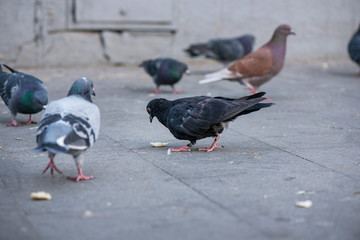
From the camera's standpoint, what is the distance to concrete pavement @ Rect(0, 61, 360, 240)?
370cm

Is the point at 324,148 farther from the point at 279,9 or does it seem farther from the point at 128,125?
the point at 279,9

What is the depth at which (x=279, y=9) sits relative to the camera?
43.0ft

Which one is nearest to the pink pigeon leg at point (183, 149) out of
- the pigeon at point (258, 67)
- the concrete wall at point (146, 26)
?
the pigeon at point (258, 67)

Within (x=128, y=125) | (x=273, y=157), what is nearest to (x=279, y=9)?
(x=128, y=125)

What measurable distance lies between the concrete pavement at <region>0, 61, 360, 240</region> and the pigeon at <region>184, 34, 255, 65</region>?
3.20 m

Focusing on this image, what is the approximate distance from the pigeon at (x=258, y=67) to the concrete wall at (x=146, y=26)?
3426 millimetres

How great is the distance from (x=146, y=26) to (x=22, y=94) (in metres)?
5.52

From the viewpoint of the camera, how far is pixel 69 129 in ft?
14.4

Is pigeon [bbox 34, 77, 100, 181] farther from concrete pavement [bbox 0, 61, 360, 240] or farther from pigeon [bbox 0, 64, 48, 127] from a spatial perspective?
pigeon [bbox 0, 64, 48, 127]

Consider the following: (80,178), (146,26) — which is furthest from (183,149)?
(146,26)

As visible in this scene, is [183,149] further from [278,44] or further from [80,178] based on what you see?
[278,44]

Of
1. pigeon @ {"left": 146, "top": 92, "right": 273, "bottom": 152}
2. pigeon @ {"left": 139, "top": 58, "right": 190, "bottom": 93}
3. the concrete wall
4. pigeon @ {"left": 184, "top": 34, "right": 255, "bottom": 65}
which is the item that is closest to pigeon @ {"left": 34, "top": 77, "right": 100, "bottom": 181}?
pigeon @ {"left": 146, "top": 92, "right": 273, "bottom": 152}

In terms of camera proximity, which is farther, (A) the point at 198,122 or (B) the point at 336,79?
(B) the point at 336,79

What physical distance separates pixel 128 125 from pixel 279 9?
714 cm
